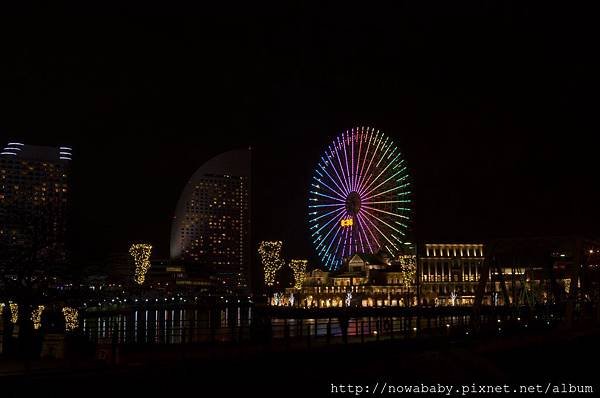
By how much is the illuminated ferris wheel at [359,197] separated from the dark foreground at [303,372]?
216 ft

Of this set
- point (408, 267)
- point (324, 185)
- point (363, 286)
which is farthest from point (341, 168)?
point (363, 286)

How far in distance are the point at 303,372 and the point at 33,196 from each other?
90.9 meters

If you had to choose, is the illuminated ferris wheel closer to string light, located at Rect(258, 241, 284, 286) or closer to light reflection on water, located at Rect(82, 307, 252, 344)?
string light, located at Rect(258, 241, 284, 286)

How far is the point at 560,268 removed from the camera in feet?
324

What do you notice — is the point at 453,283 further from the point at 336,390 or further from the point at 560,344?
the point at 336,390

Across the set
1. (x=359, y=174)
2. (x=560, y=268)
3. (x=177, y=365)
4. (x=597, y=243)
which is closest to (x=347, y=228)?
(x=359, y=174)

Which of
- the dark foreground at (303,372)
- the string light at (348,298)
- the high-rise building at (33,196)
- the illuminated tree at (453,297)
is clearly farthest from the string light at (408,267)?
the dark foreground at (303,372)

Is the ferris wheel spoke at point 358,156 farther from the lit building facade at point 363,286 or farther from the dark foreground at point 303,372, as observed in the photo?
the dark foreground at point 303,372

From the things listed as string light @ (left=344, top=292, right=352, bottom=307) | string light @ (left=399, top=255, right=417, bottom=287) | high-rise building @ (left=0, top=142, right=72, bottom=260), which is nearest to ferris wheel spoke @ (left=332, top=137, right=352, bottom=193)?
string light @ (left=399, top=255, right=417, bottom=287)

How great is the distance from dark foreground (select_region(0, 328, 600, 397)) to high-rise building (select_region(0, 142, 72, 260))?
15.5m

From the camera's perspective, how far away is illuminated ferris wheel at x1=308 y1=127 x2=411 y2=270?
9138cm

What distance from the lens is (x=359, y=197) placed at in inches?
3743

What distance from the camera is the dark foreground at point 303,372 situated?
626 inches

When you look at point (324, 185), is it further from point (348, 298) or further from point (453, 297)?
point (348, 298)
